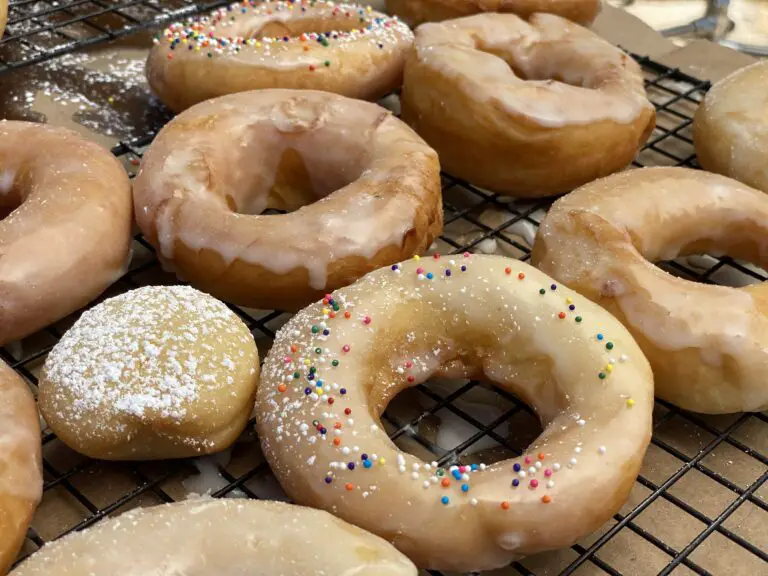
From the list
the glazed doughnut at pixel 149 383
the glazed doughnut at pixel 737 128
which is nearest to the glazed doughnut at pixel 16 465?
the glazed doughnut at pixel 149 383

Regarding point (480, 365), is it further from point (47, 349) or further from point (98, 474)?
point (47, 349)

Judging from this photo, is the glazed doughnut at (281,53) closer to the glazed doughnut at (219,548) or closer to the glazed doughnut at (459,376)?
the glazed doughnut at (459,376)

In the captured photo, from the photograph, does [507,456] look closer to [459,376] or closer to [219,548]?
[459,376]

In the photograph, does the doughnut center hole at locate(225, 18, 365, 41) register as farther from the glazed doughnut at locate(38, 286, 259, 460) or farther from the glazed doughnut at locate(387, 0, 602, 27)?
the glazed doughnut at locate(38, 286, 259, 460)

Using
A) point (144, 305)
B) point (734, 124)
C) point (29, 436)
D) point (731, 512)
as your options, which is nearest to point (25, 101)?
point (144, 305)

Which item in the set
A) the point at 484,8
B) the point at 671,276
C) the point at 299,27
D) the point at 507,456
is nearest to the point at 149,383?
the point at 507,456

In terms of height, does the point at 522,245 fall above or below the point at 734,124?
below
